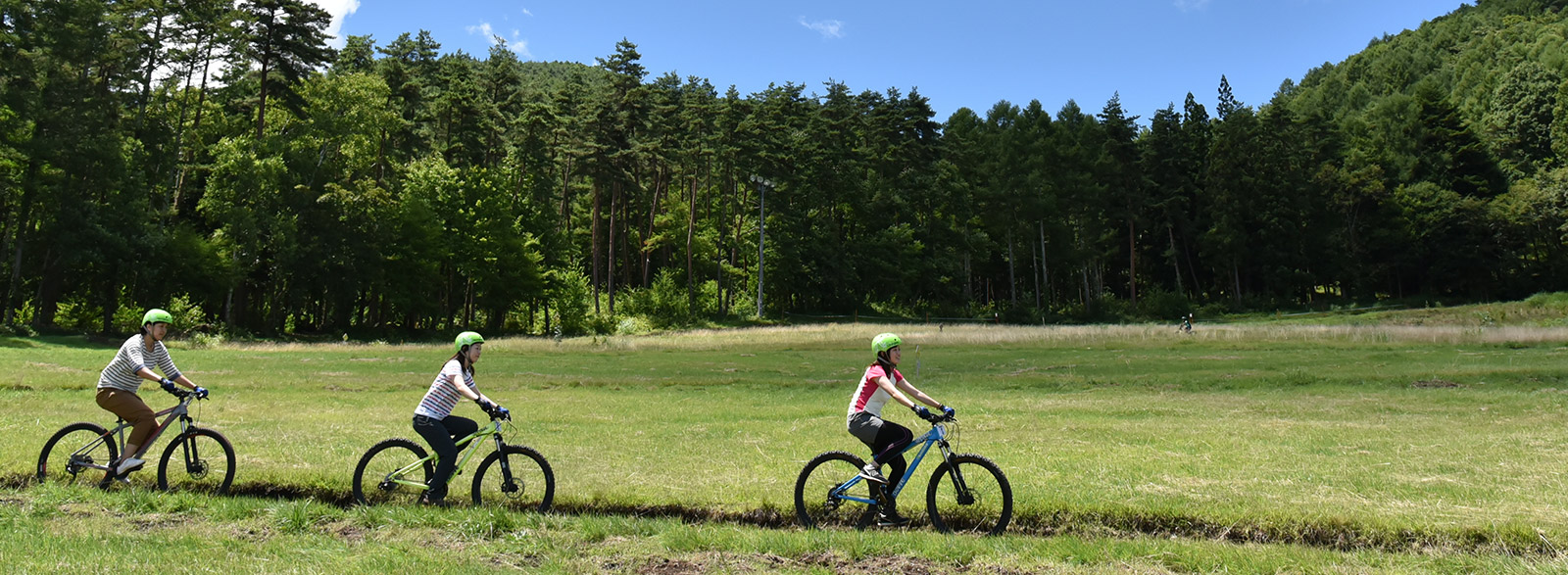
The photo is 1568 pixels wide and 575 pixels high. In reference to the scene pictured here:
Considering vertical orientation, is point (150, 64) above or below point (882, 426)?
above

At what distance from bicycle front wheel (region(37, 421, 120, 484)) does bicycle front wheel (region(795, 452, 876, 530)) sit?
864 centimetres

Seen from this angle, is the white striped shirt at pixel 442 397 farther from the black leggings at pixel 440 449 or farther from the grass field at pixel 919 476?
the grass field at pixel 919 476

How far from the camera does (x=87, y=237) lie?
1709 inches

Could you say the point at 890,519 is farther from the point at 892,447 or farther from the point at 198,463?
the point at 198,463

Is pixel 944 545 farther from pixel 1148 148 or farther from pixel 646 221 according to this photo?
pixel 1148 148

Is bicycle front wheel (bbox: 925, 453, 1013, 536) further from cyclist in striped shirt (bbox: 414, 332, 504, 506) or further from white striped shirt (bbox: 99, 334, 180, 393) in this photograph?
white striped shirt (bbox: 99, 334, 180, 393)

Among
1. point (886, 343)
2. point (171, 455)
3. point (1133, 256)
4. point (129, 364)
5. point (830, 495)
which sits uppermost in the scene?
point (1133, 256)

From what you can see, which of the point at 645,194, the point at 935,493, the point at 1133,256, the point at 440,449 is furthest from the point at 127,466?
the point at 1133,256

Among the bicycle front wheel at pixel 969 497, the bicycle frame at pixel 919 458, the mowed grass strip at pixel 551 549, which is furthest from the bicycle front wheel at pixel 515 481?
the bicycle front wheel at pixel 969 497

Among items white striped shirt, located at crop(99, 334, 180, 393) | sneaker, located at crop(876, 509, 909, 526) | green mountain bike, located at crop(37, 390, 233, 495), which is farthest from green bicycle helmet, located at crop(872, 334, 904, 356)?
white striped shirt, located at crop(99, 334, 180, 393)

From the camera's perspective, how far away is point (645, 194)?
8112 centimetres

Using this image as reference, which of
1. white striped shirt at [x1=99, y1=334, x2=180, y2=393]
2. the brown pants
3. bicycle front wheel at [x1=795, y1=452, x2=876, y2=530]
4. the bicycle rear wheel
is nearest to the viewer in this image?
bicycle front wheel at [x1=795, y1=452, x2=876, y2=530]

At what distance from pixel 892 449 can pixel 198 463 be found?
8.73 metres

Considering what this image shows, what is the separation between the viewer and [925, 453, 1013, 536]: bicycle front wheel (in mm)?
8344
